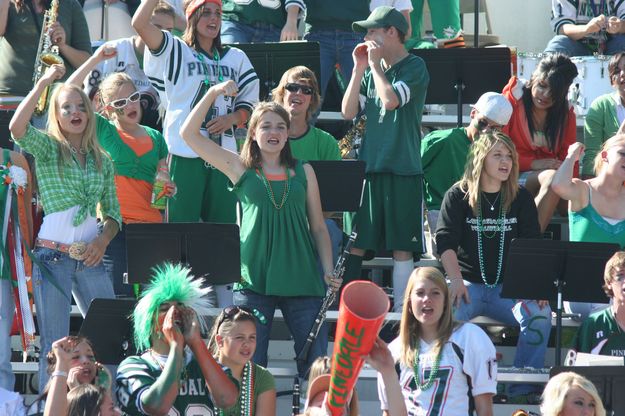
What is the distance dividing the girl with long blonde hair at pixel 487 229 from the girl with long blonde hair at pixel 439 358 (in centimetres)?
129

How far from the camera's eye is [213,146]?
8156 mm

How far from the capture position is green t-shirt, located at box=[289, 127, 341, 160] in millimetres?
9227

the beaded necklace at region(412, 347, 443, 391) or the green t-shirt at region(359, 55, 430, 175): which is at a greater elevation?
the green t-shirt at region(359, 55, 430, 175)

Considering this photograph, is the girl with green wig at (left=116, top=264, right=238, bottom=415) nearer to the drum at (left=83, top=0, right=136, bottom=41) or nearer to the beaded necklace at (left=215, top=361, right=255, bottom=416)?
the beaded necklace at (left=215, top=361, right=255, bottom=416)

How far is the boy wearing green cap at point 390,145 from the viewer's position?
9.19 metres

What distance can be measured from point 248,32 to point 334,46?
73cm

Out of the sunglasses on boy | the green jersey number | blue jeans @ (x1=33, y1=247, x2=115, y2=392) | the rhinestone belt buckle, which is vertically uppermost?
the sunglasses on boy

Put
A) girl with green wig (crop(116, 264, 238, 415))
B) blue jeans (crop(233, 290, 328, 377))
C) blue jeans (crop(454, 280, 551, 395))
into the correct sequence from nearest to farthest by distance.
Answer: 1. girl with green wig (crop(116, 264, 238, 415))
2. blue jeans (crop(233, 290, 328, 377))
3. blue jeans (crop(454, 280, 551, 395))

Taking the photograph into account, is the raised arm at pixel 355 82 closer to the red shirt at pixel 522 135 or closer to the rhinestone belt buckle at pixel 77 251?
the red shirt at pixel 522 135

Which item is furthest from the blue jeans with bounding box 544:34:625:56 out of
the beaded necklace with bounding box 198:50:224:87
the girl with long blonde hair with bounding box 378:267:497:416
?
the girl with long blonde hair with bounding box 378:267:497:416

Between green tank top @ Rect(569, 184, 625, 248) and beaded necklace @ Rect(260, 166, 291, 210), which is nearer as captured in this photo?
beaded necklace @ Rect(260, 166, 291, 210)

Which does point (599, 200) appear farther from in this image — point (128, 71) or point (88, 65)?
point (128, 71)

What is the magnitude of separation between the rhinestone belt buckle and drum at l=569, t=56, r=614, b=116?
506 cm

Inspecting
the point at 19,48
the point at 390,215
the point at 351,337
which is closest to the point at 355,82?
the point at 390,215
